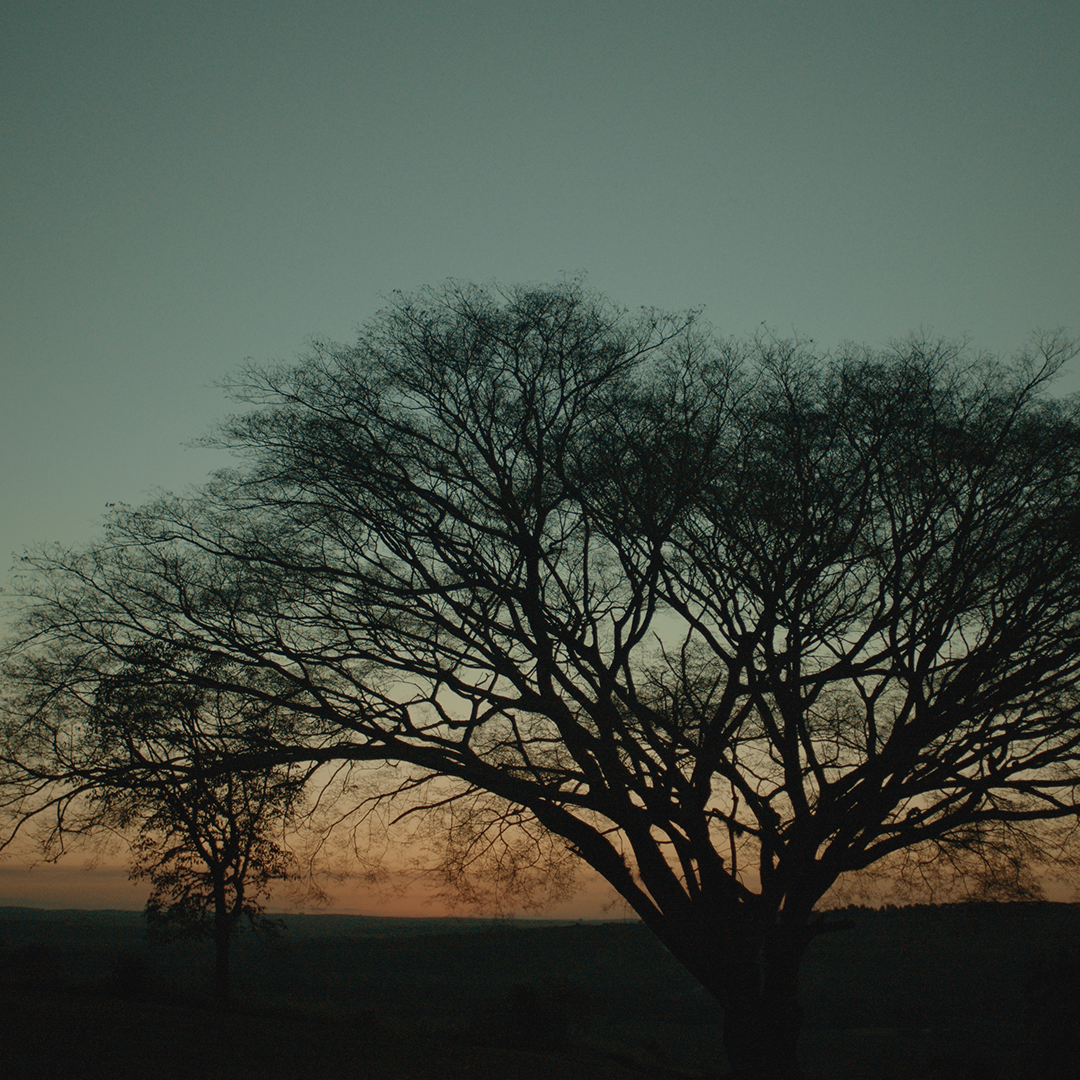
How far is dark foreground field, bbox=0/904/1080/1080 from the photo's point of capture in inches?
412

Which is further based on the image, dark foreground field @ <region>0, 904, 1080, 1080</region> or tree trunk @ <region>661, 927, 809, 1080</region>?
dark foreground field @ <region>0, 904, 1080, 1080</region>

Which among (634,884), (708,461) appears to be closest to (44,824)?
(634,884)

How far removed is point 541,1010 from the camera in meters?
22.4

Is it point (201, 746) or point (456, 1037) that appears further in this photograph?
point (456, 1037)

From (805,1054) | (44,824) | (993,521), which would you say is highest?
(993,521)

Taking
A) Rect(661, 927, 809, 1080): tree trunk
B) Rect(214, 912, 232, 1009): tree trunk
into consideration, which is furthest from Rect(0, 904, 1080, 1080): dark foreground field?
Rect(661, 927, 809, 1080): tree trunk

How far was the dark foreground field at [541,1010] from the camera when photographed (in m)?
10.5

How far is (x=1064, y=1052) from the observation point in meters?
10.5

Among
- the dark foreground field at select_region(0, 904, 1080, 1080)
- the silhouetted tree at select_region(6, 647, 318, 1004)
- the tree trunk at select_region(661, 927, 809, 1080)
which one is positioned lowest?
the dark foreground field at select_region(0, 904, 1080, 1080)

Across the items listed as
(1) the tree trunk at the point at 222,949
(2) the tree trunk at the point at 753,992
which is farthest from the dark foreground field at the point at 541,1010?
(2) the tree trunk at the point at 753,992

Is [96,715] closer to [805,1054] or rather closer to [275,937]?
[275,937]

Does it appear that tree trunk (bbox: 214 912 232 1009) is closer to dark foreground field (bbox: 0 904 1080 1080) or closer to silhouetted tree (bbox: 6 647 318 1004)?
dark foreground field (bbox: 0 904 1080 1080)

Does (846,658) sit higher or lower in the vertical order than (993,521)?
lower

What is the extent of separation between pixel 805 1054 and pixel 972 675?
2650 cm
